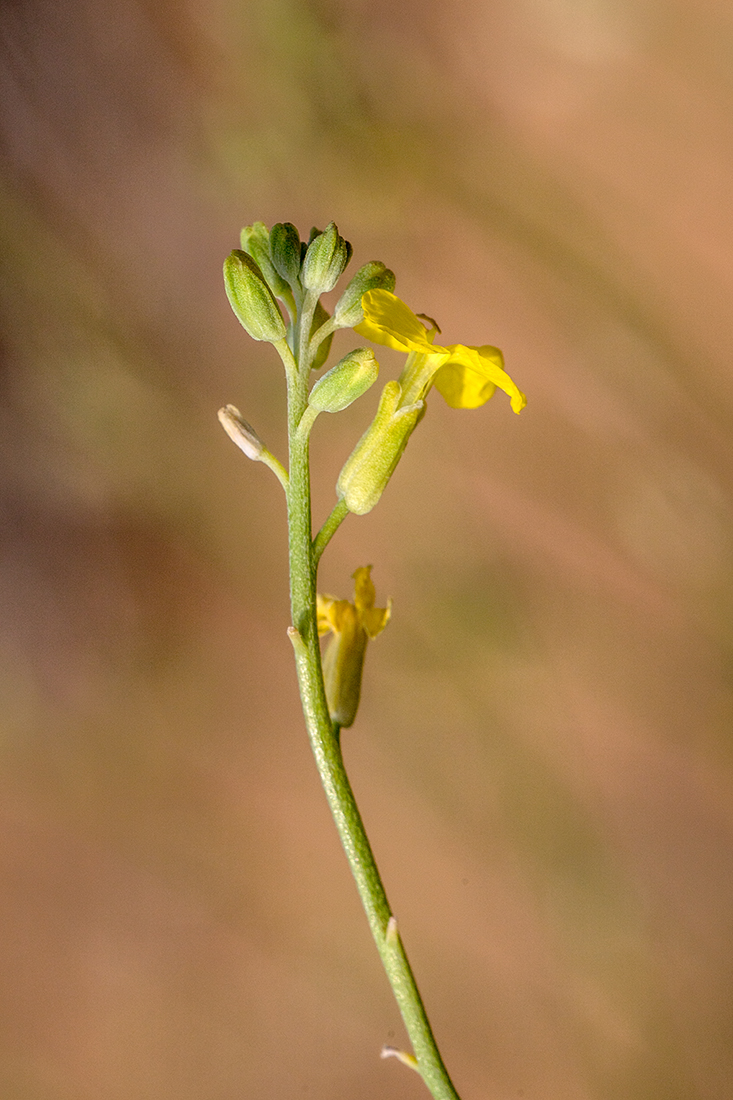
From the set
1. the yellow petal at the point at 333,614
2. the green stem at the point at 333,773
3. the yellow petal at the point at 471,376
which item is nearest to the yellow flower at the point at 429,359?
the yellow petal at the point at 471,376

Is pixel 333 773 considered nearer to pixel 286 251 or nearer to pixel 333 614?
pixel 333 614

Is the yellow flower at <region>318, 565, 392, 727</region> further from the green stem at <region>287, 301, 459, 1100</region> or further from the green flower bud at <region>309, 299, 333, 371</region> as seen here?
the green flower bud at <region>309, 299, 333, 371</region>

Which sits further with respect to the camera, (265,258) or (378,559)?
(378,559)

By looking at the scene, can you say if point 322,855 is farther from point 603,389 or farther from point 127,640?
point 603,389

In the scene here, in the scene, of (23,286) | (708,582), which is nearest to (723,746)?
(708,582)

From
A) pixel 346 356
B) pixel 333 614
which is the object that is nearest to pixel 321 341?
pixel 346 356

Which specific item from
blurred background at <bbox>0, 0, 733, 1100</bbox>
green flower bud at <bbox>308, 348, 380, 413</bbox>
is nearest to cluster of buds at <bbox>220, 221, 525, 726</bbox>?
green flower bud at <bbox>308, 348, 380, 413</bbox>

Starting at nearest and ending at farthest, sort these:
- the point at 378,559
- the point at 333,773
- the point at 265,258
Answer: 1. the point at 333,773
2. the point at 265,258
3. the point at 378,559
